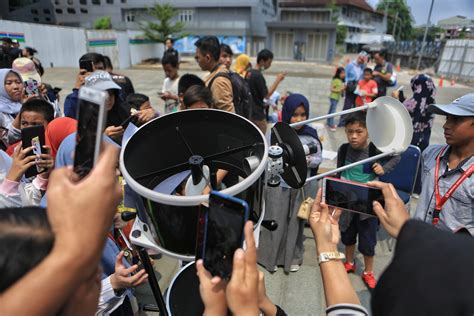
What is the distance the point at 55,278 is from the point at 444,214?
2304mm

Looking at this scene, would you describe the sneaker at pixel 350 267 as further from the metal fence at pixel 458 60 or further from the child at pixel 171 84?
the metal fence at pixel 458 60

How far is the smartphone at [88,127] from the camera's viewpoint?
2.03 ft

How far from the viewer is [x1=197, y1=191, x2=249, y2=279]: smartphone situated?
32.6 inches

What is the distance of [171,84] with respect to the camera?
4.73 metres

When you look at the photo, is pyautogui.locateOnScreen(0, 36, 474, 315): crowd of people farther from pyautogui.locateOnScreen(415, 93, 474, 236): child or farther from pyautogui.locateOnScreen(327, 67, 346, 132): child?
pyautogui.locateOnScreen(327, 67, 346, 132): child

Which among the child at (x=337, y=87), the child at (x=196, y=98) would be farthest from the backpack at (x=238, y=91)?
the child at (x=337, y=87)

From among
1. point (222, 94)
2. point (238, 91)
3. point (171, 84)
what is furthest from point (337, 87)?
point (222, 94)

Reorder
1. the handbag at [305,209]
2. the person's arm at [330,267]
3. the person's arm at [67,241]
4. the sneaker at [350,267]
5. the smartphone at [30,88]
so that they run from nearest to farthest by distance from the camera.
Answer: the person's arm at [67,241], the person's arm at [330,267], the handbag at [305,209], the sneaker at [350,267], the smartphone at [30,88]

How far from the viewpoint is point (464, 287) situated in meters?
0.67

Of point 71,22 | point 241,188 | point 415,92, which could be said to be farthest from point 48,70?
point 71,22

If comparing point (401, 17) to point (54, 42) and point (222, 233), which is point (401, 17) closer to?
point (54, 42)

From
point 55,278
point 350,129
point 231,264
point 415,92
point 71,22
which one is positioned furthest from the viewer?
point 71,22

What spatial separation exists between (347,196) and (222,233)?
37.8 inches

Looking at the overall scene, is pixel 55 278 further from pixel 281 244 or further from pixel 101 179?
pixel 281 244
